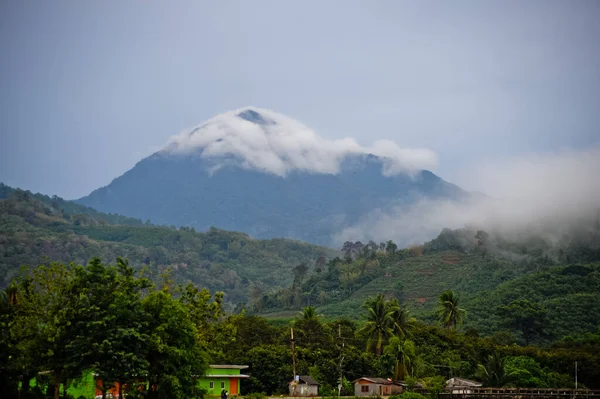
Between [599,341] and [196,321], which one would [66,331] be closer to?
[196,321]

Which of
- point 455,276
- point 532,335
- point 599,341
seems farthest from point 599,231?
point 599,341

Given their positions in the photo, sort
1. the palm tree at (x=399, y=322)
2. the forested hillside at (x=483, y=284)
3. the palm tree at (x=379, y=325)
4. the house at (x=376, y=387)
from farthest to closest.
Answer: the forested hillside at (x=483, y=284)
the palm tree at (x=399, y=322)
the palm tree at (x=379, y=325)
the house at (x=376, y=387)

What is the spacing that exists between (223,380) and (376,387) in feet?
→ 48.7

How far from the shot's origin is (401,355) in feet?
242

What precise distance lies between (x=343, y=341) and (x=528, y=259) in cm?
9529

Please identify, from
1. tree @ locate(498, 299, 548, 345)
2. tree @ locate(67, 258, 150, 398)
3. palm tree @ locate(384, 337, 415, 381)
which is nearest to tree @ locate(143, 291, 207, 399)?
tree @ locate(67, 258, 150, 398)

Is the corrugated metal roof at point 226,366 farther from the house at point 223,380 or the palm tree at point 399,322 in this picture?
the palm tree at point 399,322

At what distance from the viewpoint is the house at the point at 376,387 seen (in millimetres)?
68125

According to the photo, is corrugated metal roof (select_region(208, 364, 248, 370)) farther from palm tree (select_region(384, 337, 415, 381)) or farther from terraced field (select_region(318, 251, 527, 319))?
terraced field (select_region(318, 251, 527, 319))

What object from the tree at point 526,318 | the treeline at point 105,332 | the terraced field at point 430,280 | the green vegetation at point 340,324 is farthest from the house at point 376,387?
the terraced field at point 430,280

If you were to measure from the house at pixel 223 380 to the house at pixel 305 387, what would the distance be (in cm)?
523

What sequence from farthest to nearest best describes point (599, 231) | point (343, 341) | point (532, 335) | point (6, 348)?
point (599, 231), point (532, 335), point (343, 341), point (6, 348)

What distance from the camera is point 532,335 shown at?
11056 cm

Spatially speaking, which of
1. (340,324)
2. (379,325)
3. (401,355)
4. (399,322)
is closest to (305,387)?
(401,355)
